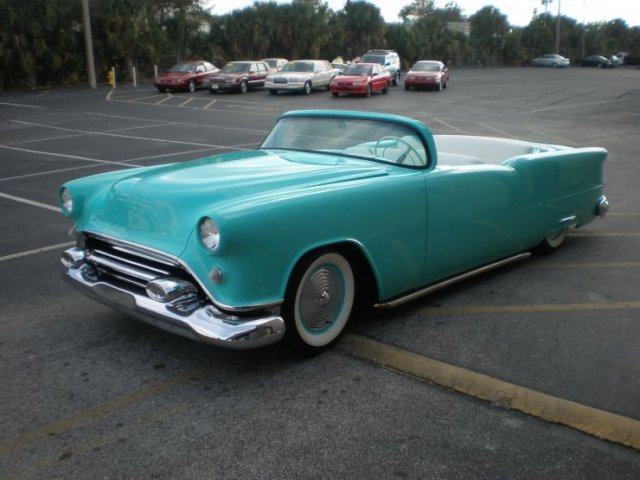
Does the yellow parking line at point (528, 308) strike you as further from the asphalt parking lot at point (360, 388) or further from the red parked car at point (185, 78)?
the red parked car at point (185, 78)

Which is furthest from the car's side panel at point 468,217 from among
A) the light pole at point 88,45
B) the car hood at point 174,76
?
the light pole at point 88,45

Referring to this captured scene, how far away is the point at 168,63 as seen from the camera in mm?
46156

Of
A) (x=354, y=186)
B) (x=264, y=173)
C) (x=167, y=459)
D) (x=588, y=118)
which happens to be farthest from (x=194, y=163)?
(x=588, y=118)

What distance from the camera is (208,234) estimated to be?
371cm

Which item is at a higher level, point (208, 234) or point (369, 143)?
point (369, 143)

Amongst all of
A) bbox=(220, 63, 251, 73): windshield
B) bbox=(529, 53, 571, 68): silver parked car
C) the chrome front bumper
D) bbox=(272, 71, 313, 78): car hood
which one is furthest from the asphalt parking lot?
bbox=(529, 53, 571, 68): silver parked car

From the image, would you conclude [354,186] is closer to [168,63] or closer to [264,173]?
[264,173]

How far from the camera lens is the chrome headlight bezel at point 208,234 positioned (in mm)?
3670

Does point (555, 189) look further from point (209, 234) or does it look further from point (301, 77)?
point (301, 77)

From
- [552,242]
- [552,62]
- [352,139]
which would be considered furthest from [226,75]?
[552,62]

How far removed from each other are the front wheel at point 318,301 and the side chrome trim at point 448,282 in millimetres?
306

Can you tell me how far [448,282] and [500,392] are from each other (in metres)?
1.40

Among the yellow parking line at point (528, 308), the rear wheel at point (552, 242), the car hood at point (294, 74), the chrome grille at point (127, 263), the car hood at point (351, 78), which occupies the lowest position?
the yellow parking line at point (528, 308)

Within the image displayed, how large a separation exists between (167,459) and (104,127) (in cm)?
1688
